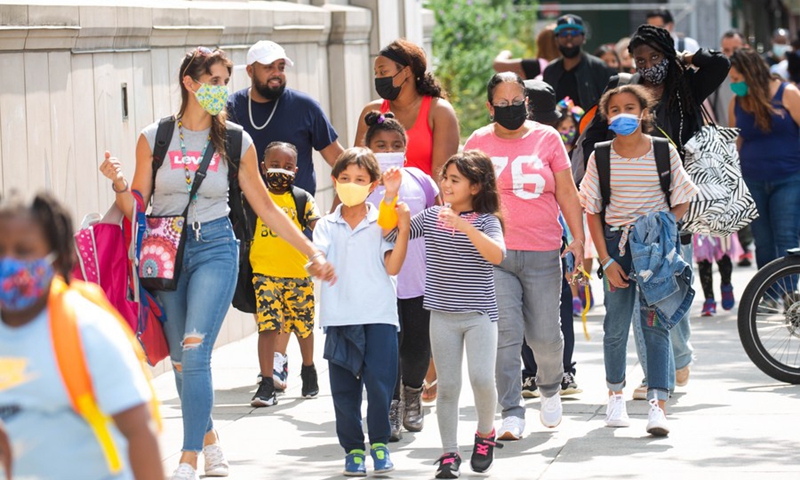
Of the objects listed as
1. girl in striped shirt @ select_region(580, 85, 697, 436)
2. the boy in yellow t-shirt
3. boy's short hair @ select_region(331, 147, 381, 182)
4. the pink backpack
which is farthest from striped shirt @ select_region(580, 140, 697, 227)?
the pink backpack

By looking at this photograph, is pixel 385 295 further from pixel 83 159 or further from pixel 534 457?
pixel 83 159

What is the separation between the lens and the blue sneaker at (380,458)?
6.32 metres

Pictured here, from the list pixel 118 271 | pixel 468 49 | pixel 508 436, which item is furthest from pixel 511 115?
pixel 468 49

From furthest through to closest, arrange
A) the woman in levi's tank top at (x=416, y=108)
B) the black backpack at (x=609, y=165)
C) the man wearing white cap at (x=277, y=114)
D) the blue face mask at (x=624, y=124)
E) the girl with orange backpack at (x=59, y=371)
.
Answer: the man wearing white cap at (x=277, y=114), the woman in levi's tank top at (x=416, y=108), the black backpack at (x=609, y=165), the blue face mask at (x=624, y=124), the girl with orange backpack at (x=59, y=371)

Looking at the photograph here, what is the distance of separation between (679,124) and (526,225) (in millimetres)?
1421

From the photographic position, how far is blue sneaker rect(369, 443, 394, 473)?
6324mm

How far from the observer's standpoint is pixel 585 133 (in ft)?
25.9

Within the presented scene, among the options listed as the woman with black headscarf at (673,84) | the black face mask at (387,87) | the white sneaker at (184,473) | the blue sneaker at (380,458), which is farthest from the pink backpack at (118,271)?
the woman with black headscarf at (673,84)

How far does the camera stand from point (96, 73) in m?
8.27

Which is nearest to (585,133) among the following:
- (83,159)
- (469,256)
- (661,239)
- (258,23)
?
(661,239)

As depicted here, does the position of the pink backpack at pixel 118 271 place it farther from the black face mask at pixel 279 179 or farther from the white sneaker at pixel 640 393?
the white sneaker at pixel 640 393

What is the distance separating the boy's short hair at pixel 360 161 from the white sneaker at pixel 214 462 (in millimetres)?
1333

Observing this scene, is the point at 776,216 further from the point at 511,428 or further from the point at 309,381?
the point at 511,428

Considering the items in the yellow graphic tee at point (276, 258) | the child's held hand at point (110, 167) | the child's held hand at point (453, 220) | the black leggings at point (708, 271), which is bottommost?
the black leggings at point (708, 271)
